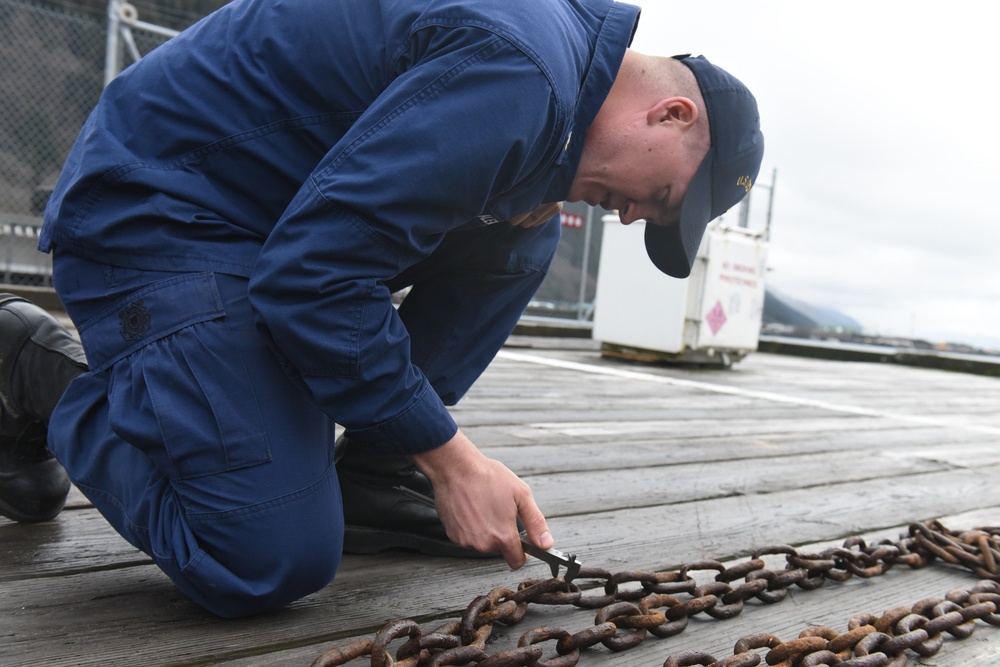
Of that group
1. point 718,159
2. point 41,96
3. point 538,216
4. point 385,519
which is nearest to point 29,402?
point 385,519

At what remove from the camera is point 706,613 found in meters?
1.45

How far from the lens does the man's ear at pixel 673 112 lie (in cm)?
147

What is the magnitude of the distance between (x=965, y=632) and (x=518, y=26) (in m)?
Result: 1.21

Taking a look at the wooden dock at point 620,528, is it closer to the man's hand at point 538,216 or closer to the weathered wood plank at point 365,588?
the weathered wood plank at point 365,588

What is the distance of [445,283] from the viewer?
6.23 feet

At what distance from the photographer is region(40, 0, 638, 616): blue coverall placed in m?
1.18

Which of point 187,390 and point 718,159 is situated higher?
point 718,159

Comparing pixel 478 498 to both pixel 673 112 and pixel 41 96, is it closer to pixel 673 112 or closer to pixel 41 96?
pixel 673 112

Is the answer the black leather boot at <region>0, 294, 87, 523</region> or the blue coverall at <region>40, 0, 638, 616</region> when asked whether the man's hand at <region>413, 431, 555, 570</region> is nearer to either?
the blue coverall at <region>40, 0, 638, 616</region>

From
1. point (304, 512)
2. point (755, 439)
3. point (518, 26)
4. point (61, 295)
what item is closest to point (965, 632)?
point (304, 512)

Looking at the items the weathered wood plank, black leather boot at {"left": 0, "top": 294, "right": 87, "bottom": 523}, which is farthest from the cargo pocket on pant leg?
black leather boot at {"left": 0, "top": 294, "right": 87, "bottom": 523}

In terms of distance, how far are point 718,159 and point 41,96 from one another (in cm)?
766

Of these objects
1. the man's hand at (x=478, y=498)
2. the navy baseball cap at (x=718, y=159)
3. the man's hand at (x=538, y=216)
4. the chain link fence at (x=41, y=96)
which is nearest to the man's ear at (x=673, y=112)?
the navy baseball cap at (x=718, y=159)

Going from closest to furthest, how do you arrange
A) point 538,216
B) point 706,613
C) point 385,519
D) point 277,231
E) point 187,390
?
point 277,231 < point 187,390 < point 706,613 < point 385,519 < point 538,216
